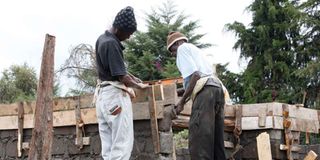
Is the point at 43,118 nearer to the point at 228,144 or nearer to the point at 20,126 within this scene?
the point at 20,126

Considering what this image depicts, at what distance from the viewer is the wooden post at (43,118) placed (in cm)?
553

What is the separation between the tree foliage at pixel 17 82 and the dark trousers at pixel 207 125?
51.6 ft

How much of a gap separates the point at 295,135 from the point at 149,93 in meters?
2.93

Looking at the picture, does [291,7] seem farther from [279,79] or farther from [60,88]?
[60,88]

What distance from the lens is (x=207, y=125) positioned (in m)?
4.86

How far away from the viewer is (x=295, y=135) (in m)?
7.48

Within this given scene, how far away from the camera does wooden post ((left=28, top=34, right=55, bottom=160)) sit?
5.53m

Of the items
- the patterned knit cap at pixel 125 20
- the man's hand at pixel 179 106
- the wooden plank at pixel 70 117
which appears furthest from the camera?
the wooden plank at pixel 70 117

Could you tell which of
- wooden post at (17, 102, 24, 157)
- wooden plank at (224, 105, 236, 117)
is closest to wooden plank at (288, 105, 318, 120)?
wooden plank at (224, 105, 236, 117)

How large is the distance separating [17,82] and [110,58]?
16.9 meters

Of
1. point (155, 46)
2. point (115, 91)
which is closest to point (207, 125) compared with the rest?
point (115, 91)

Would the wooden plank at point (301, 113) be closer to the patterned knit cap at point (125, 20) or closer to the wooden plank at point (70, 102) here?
the wooden plank at point (70, 102)

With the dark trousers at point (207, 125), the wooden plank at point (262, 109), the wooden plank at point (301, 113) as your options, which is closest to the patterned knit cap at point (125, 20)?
the dark trousers at point (207, 125)

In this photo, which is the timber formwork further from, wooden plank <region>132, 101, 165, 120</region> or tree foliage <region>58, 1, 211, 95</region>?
tree foliage <region>58, 1, 211, 95</region>
